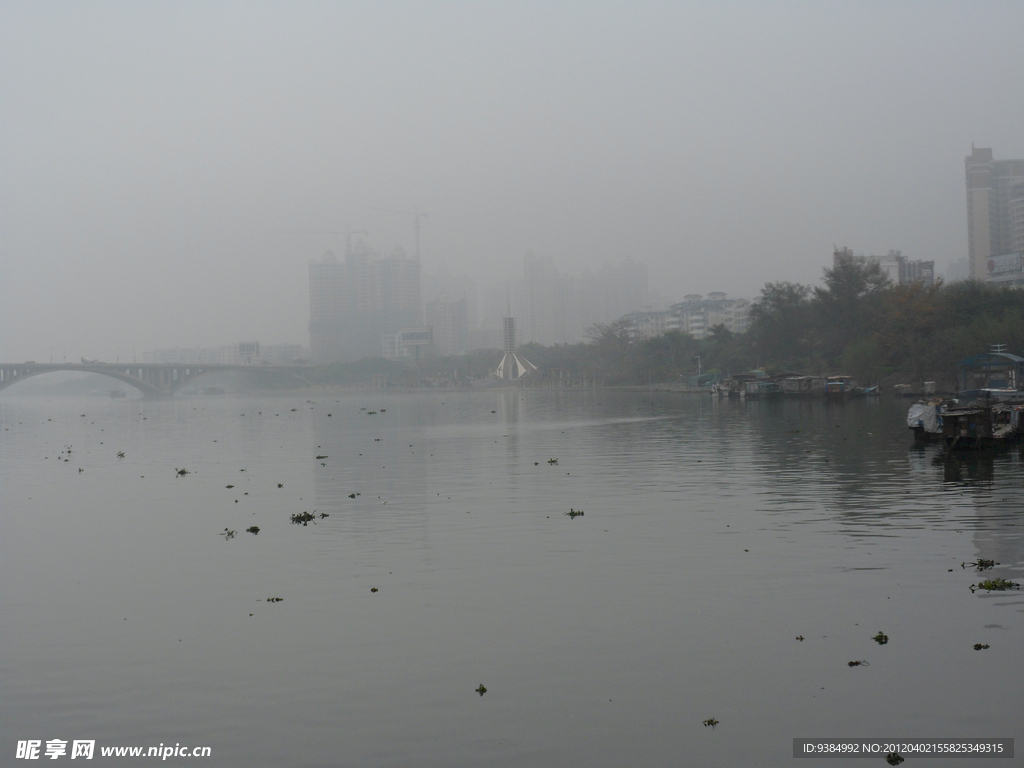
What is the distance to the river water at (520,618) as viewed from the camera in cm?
917

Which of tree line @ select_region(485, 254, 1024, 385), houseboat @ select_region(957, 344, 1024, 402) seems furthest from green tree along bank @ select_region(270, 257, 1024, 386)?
houseboat @ select_region(957, 344, 1024, 402)

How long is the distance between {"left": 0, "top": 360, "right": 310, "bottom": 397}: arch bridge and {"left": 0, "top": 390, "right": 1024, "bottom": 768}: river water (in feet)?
498

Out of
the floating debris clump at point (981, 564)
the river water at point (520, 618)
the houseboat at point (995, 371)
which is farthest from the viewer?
the houseboat at point (995, 371)

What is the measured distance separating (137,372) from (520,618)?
185137 millimetres

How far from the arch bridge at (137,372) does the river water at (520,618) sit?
5982 inches

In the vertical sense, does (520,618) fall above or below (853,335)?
below

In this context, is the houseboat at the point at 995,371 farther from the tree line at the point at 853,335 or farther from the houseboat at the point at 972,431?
the houseboat at the point at 972,431

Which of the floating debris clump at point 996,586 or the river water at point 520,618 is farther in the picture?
the floating debris clump at point 996,586

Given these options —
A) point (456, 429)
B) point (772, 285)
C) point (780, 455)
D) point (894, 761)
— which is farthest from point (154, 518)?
point (772, 285)

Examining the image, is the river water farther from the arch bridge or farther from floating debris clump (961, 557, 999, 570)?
the arch bridge

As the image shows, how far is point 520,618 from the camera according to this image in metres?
12.9

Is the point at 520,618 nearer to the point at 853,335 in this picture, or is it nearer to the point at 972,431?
the point at 972,431

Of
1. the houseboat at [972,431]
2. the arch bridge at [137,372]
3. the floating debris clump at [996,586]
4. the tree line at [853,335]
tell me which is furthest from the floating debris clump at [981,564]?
the arch bridge at [137,372]

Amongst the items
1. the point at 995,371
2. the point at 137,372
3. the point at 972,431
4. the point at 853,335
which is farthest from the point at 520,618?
the point at 137,372
